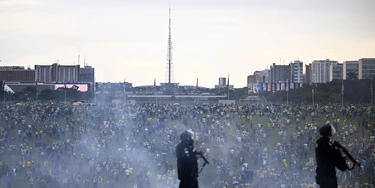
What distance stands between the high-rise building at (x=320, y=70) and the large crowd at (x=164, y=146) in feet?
433

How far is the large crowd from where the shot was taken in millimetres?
28953

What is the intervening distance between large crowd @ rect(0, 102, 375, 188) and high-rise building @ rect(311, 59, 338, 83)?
5202 inches

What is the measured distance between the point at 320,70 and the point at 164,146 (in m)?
148

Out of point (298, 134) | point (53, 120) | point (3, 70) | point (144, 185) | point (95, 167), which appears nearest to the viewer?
point (144, 185)

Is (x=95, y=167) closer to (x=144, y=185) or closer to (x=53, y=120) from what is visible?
(x=144, y=185)

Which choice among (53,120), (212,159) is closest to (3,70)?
(53,120)

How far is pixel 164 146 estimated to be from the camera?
3338 cm

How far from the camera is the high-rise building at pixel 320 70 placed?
17175 cm

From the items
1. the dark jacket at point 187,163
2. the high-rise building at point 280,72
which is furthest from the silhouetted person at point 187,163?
the high-rise building at point 280,72

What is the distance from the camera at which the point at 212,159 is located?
31344 mm

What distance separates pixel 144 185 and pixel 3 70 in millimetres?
166858

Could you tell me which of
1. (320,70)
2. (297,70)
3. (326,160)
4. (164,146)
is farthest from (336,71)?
(326,160)

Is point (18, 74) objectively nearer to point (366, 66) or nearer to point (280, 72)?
point (280, 72)

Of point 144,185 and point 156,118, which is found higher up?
point 156,118
